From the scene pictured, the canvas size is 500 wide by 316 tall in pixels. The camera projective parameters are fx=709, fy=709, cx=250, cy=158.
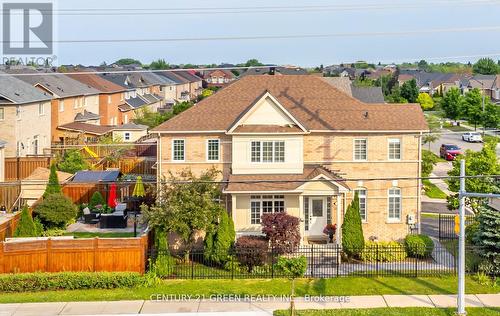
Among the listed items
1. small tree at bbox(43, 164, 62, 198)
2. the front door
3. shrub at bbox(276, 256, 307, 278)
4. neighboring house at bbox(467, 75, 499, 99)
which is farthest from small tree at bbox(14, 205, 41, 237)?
neighboring house at bbox(467, 75, 499, 99)

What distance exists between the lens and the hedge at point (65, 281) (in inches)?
1034

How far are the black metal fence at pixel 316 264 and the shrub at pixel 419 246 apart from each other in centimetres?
15

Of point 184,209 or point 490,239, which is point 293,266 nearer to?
point 184,209

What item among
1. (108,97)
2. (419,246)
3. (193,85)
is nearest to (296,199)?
(419,246)

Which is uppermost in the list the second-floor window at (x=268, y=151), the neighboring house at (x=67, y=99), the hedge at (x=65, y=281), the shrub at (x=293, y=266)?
the neighboring house at (x=67, y=99)

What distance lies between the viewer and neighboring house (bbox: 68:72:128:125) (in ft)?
260

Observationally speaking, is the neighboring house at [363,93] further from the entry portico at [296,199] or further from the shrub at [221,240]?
the shrub at [221,240]

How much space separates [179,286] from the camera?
2688cm

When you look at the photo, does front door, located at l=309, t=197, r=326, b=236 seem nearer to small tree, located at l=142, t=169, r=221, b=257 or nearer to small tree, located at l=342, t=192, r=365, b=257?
small tree, located at l=342, t=192, r=365, b=257

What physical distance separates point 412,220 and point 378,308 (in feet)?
34.8

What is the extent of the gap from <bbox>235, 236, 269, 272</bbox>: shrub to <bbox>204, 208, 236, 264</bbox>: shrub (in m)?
0.74

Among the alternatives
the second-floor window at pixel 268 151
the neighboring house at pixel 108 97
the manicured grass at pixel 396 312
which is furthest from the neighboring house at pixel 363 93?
the manicured grass at pixel 396 312

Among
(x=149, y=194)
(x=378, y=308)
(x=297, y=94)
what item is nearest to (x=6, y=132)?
(x=149, y=194)

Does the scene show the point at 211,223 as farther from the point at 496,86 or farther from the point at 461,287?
the point at 496,86
